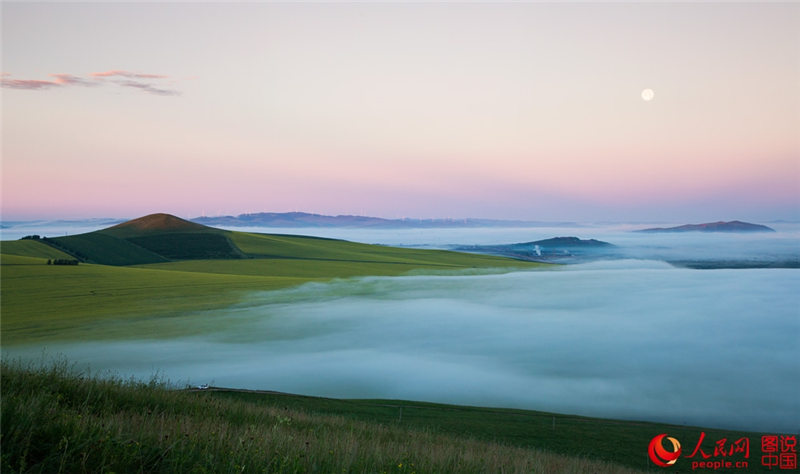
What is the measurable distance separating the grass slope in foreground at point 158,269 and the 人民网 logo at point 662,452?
4597 cm

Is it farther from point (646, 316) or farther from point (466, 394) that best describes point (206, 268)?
point (646, 316)

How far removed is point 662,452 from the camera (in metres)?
21.8

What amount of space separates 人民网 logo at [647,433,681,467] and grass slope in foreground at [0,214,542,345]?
1810 inches

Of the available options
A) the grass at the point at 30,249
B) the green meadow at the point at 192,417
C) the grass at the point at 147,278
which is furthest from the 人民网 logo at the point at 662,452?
the grass at the point at 30,249

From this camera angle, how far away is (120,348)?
45.4m

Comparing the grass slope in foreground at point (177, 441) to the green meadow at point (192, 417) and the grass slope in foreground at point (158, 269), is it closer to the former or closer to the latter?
the green meadow at point (192, 417)

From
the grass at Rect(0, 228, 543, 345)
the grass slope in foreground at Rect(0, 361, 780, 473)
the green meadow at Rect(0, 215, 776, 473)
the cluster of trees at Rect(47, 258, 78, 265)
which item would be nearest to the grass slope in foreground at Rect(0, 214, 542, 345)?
the grass at Rect(0, 228, 543, 345)

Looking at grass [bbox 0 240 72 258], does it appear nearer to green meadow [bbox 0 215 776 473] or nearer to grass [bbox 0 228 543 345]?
grass [bbox 0 228 543 345]

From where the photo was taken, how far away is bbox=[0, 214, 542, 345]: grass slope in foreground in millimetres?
53125

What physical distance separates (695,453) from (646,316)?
72.4 m

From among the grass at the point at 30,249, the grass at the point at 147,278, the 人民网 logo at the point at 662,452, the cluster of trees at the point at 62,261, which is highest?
the grass at the point at 30,249

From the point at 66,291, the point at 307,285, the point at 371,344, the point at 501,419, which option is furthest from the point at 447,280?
the point at 501,419

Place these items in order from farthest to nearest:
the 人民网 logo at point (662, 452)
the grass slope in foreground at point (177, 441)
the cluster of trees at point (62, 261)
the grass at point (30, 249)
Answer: the grass at point (30, 249)
the cluster of trees at point (62, 261)
the 人民网 logo at point (662, 452)
the grass slope in foreground at point (177, 441)

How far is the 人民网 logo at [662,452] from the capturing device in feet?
67.9
